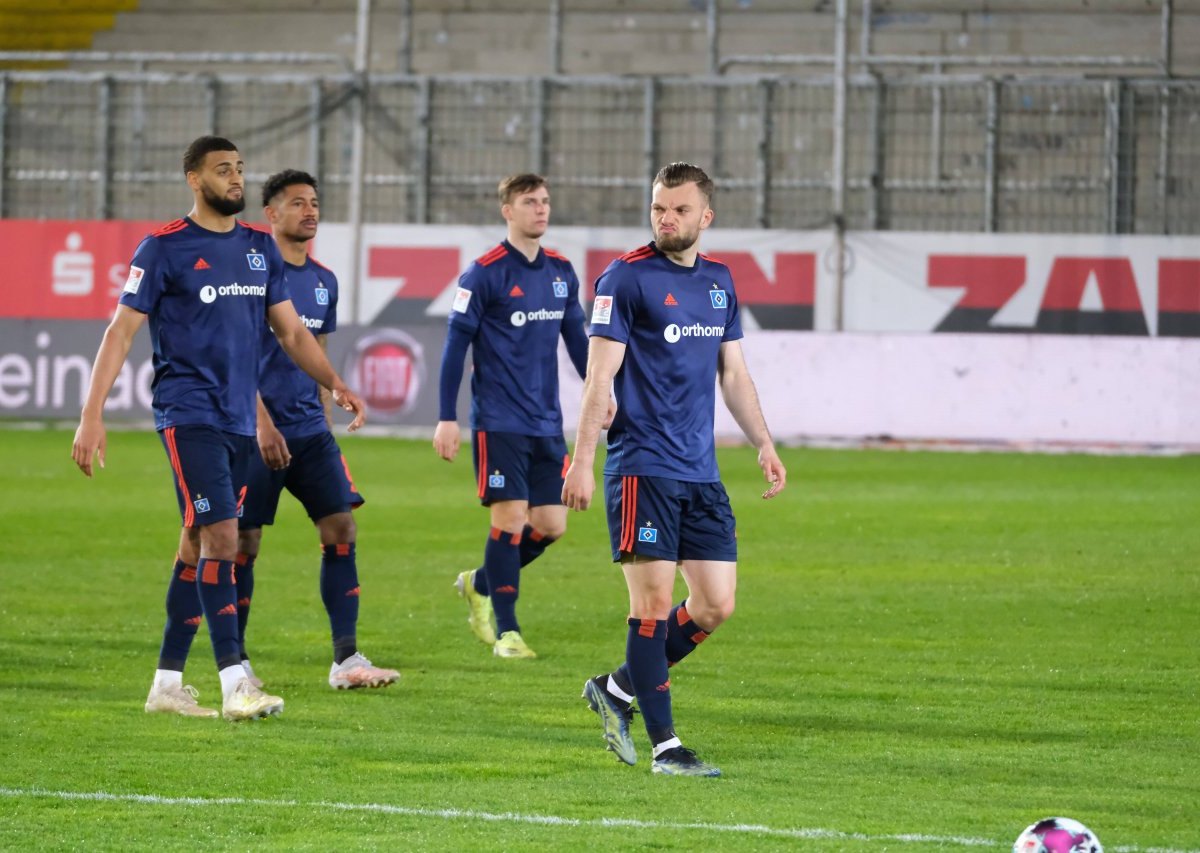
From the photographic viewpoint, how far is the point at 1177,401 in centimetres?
2116

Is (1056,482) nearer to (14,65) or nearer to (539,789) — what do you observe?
(539,789)

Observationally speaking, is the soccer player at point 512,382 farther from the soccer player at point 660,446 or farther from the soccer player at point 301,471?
the soccer player at point 660,446

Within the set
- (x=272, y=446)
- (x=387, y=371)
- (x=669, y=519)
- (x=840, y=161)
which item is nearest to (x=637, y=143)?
(x=840, y=161)

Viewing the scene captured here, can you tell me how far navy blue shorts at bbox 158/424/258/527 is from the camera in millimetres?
7395

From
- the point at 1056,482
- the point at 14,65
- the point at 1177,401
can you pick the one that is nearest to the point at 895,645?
the point at 1056,482

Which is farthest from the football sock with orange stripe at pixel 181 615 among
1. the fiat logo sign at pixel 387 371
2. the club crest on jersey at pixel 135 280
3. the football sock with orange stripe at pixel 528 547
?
the fiat logo sign at pixel 387 371

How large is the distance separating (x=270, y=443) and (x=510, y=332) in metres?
1.59

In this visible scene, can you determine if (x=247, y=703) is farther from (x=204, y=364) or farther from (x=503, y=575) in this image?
(x=503, y=575)

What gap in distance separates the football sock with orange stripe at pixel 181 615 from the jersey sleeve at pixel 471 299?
2097 mm

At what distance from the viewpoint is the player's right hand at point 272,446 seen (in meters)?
8.10

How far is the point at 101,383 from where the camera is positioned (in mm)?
7266

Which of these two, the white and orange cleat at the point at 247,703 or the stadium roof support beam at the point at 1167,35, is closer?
the white and orange cleat at the point at 247,703

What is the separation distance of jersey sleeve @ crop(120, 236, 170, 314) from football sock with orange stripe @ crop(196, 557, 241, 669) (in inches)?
40.0

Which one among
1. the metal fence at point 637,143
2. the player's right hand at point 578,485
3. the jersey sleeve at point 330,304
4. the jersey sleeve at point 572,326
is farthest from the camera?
the metal fence at point 637,143
